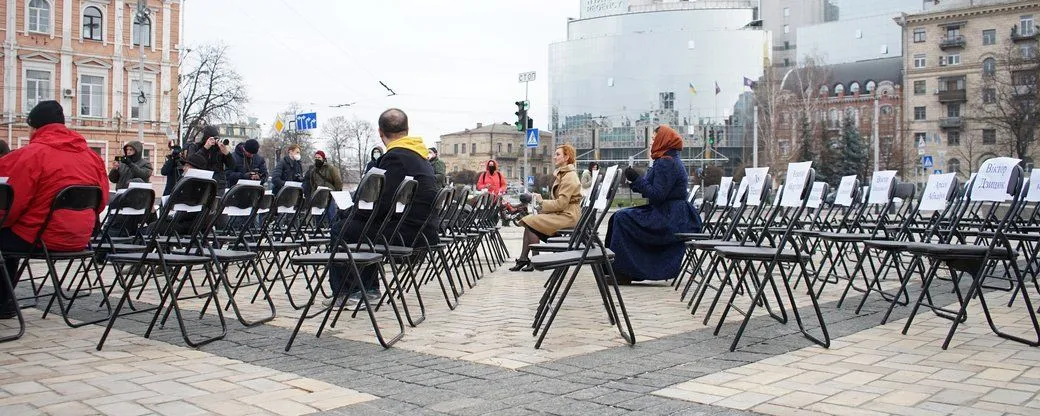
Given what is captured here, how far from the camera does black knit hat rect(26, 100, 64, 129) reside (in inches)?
238

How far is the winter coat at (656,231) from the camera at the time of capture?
8.72m

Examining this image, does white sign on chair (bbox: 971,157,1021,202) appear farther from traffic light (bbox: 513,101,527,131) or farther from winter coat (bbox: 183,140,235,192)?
traffic light (bbox: 513,101,527,131)

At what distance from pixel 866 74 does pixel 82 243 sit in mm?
85947

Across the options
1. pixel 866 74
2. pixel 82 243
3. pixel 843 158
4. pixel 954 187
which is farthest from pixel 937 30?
pixel 82 243

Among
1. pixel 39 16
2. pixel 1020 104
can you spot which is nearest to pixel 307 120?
pixel 39 16

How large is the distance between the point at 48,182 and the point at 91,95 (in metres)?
41.4

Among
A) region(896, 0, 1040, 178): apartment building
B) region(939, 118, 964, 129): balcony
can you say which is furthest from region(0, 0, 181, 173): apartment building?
region(939, 118, 964, 129): balcony

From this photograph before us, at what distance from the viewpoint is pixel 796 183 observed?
242 inches

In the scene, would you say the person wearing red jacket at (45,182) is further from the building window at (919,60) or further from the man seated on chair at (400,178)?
the building window at (919,60)

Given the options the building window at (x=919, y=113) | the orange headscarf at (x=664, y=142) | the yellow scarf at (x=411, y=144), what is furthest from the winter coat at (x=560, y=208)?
the building window at (x=919, y=113)

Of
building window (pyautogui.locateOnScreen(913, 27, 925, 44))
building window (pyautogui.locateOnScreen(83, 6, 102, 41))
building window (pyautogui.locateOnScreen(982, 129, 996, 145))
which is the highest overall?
building window (pyautogui.locateOnScreen(913, 27, 925, 44))

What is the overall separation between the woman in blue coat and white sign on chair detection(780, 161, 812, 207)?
205cm

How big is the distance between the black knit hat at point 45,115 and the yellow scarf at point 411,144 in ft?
7.97

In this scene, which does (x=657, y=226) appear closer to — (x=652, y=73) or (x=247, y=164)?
(x=247, y=164)
